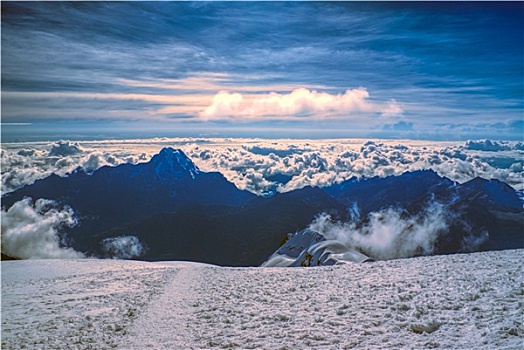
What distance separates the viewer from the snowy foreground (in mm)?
11609

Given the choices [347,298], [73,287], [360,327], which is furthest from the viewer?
Answer: [73,287]

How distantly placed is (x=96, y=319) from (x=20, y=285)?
12821 mm

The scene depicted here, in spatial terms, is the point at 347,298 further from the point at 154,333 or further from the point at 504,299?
the point at 154,333

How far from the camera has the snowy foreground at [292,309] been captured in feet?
38.1

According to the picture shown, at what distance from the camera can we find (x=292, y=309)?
15.8m

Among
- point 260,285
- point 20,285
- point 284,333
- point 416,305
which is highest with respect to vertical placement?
point 416,305

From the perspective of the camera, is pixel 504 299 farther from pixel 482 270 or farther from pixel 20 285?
pixel 20 285

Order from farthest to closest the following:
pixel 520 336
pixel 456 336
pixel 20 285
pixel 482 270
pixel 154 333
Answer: pixel 20 285
pixel 482 270
pixel 154 333
pixel 456 336
pixel 520 336

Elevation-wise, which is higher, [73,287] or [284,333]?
[284,333]

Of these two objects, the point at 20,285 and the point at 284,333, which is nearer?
the point at 284,333

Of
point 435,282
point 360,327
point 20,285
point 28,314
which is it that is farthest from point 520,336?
point 20,285

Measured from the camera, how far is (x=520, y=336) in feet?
32.4

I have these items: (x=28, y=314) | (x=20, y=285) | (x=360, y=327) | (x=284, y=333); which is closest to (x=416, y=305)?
(x=360, y=327)

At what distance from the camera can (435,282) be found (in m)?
16.5
